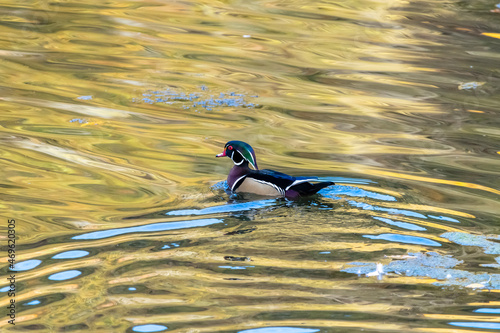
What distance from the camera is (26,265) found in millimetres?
5594

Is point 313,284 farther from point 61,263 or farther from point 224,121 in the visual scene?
point 224,121

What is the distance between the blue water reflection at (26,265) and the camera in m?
5.53

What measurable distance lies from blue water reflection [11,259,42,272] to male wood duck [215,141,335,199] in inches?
94.2

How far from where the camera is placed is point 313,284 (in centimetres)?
515

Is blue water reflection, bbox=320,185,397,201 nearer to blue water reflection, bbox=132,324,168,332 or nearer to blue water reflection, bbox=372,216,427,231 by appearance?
blue water reflection, bbox=372,216,427,231

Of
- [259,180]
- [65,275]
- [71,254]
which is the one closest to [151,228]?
[71,254]

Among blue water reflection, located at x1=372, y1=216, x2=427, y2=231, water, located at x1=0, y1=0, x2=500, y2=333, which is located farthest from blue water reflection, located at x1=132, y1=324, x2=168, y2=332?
blue water reflection, located at x1=372, y1=216, x2=427, y2=231

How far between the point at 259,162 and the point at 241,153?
796mm

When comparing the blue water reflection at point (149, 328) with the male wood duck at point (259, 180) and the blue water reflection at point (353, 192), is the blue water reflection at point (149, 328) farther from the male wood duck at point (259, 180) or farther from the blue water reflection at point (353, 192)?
the blue water reflection at point (353, 192)

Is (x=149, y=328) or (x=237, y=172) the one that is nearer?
(x=149, y=328)

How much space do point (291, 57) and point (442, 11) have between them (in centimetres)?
400

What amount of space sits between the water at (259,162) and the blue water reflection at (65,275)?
17mm

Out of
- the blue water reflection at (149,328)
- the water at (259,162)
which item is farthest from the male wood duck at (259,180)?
the blue water reflection at (149,328)

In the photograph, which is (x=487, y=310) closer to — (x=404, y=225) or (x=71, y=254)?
(x=404, y=225)
